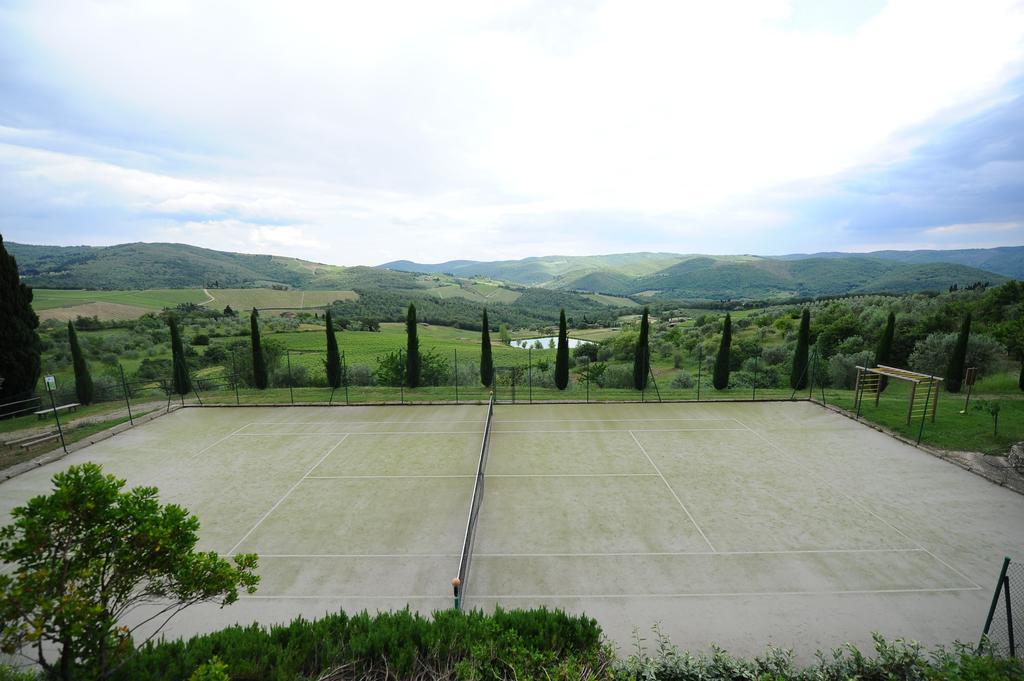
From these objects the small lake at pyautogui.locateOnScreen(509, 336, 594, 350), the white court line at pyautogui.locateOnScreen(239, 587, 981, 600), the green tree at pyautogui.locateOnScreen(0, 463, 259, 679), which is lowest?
the small lake at pyautogui.locateOnScreen(509, 336, 594, 350)

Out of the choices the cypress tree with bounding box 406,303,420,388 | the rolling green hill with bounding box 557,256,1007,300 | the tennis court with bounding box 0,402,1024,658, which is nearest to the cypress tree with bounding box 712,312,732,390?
the tennis court with bounding box 0,402,1024,658

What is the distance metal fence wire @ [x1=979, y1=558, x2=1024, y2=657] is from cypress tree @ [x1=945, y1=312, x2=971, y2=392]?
19.4 m

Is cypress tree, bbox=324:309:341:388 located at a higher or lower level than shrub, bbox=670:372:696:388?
higher

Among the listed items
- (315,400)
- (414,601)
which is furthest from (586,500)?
(315,400)

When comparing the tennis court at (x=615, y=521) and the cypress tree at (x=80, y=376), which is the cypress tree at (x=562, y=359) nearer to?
the tennis court at (x=615, y=521)

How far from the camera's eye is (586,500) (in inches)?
449

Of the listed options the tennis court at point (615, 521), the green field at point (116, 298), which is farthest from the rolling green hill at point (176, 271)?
the tennis court at point (615, 521)

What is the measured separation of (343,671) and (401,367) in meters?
23.4

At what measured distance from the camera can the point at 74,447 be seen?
15.3 metres

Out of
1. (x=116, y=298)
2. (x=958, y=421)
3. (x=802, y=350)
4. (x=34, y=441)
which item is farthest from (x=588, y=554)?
(x=116, y=298)

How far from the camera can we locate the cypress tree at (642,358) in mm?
25031

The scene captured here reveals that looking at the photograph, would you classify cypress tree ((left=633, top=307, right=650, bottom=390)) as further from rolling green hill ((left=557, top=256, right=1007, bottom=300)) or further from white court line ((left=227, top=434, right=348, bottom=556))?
rolling green hill ((left=557, top=256, right=1007, bottom=300))

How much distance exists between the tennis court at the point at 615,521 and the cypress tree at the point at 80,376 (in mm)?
10275

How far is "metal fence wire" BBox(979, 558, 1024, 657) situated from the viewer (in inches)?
248
